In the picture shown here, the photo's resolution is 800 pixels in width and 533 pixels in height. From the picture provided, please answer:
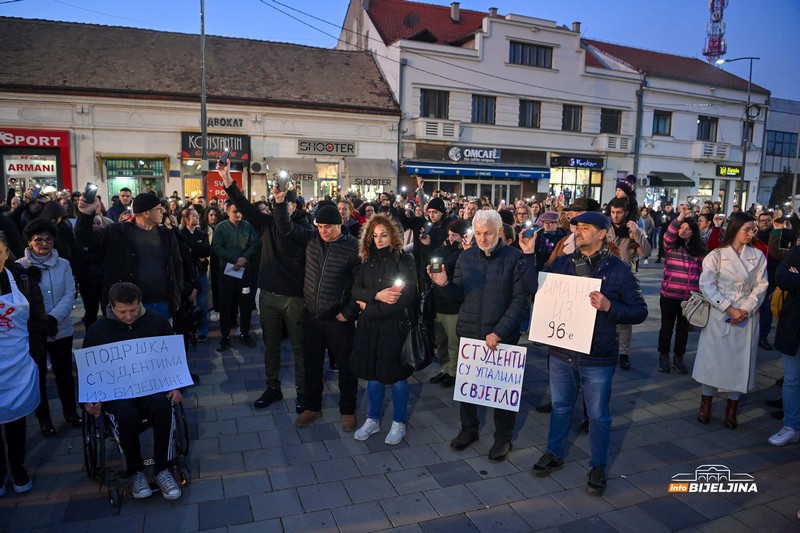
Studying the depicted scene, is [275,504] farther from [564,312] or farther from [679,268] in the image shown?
[679,268]

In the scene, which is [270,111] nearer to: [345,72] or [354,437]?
[345,72]

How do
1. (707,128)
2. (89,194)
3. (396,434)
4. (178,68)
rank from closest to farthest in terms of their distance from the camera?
(396,434)
(89,194)
(178,68)
(707,128)

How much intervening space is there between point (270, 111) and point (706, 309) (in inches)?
790

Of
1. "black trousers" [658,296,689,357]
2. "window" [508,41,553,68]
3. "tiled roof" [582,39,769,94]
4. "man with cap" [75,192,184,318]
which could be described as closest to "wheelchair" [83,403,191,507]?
"man with cap" [75,192,184,318]

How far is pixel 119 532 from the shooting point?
10.9ft

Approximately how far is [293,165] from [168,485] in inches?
788

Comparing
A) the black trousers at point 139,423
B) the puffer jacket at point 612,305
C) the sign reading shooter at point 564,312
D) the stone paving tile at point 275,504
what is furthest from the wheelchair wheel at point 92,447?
the puffer jacket at point 612,305

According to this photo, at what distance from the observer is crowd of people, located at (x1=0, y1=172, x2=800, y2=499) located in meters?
3.81

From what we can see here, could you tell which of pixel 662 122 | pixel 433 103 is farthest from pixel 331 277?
pixel 662 122

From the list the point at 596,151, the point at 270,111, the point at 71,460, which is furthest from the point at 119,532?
the point at 596,151

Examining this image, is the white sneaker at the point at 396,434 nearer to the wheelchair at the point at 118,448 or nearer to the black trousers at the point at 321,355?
the black trousers at the point at 321,355

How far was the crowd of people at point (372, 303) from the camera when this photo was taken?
150 inches

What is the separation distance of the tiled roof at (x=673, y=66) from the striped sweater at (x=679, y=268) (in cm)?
2676

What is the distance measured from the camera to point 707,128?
31.5m
